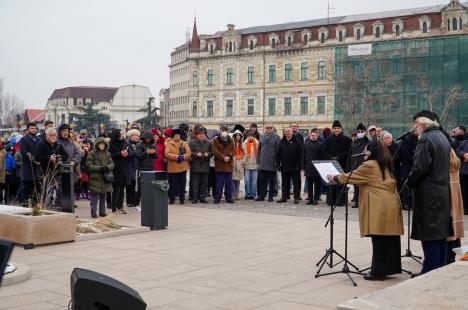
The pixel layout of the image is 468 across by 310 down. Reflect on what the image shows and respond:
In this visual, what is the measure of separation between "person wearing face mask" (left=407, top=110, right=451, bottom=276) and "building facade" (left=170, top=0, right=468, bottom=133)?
5800 cm

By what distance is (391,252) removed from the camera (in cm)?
773

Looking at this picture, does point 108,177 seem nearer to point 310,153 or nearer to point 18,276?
point 18,276

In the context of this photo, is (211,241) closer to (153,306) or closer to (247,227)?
(247,227)

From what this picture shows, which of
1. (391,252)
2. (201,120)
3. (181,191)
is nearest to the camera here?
(391,252)

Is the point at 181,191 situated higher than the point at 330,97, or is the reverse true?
the point at 330,97

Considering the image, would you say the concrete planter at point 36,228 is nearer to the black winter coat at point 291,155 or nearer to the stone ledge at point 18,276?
the stone ledge at point 18,276

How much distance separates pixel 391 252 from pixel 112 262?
3735 millimetres

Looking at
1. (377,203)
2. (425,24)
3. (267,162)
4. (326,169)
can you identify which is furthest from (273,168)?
(425,24)

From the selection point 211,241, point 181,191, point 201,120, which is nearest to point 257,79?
point 201,120

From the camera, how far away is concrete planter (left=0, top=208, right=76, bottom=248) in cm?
978

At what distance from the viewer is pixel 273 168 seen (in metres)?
17.3

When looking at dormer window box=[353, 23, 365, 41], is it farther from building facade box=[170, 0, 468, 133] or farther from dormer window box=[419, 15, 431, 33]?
dormer window box=[419, 15, 431, 33]

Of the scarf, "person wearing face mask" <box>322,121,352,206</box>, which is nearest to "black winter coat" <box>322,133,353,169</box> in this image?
"person wearing face mask" <box>322,121,352,206</box>

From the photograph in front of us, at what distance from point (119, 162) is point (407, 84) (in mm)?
48247
